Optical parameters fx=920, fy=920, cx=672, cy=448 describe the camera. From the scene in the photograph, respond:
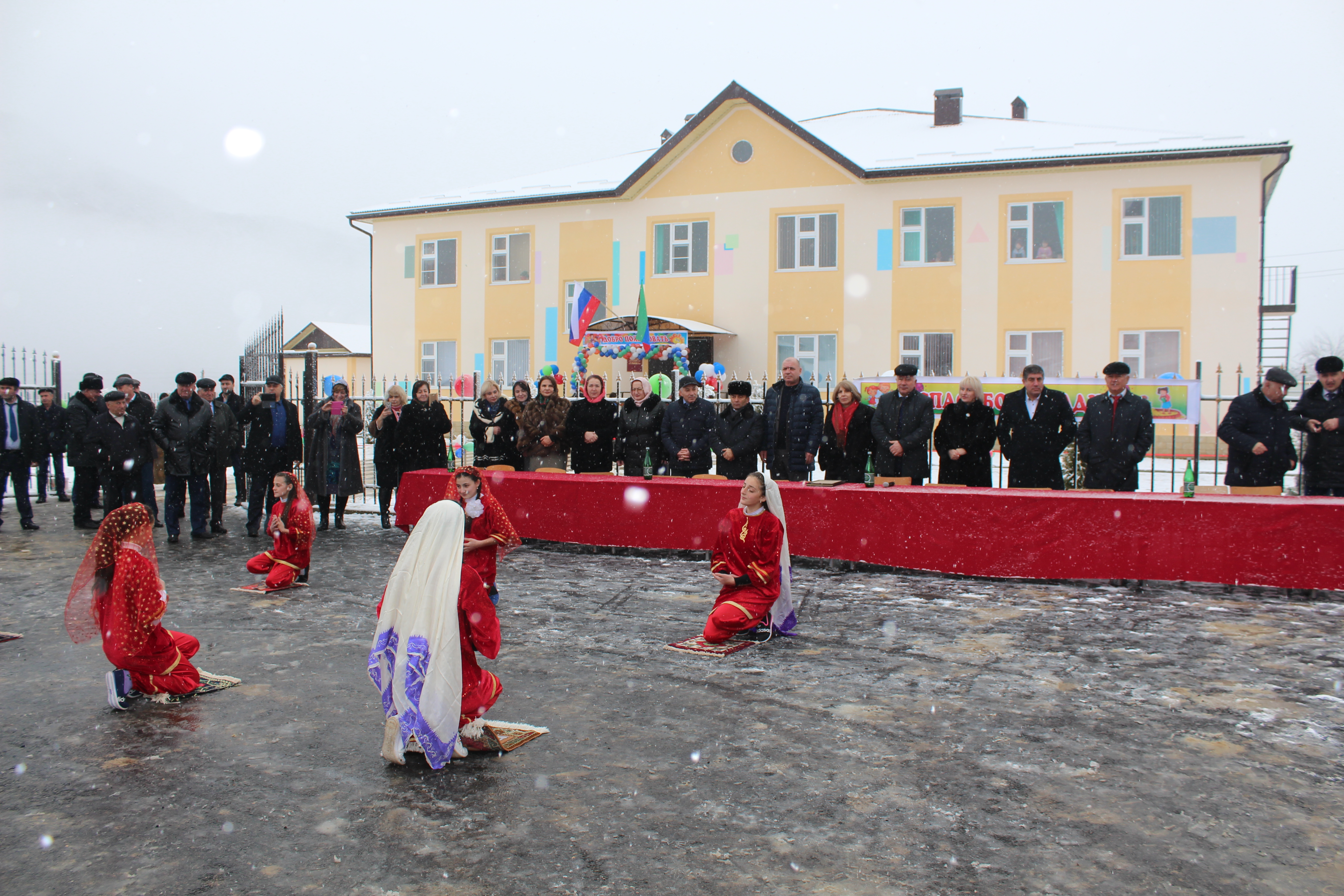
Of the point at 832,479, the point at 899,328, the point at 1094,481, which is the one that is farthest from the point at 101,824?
the point at 899,328

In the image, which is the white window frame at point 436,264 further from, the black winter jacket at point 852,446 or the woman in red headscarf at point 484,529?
the woman in red headscarf at point 484,529

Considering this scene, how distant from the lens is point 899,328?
23.8 m

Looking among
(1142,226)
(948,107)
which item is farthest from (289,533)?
(948,107)

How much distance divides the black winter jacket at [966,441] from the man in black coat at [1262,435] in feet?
7.14

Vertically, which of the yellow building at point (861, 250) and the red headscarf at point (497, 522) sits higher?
the yellow building at point (861, 250)

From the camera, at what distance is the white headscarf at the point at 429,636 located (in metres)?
4.18

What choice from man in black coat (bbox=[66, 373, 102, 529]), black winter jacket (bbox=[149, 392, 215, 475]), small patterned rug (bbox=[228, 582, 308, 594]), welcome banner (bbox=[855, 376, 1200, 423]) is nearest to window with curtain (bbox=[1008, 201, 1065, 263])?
welcome banner (bbox=[855, 376, 1200, 423])

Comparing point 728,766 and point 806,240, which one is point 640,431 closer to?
point 728,766

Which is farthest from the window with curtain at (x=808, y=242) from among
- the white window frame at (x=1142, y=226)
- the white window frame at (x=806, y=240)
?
the white window frame at (x=1142, y=226)

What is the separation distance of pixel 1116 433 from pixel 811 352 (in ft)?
51.6

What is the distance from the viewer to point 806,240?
24625 millimetres

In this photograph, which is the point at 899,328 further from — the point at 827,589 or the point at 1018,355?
the point at 827,589

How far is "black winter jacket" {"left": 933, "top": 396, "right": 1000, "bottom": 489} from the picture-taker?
31.7ft

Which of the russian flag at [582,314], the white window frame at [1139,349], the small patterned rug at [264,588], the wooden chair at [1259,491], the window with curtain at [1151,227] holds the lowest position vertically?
the small patterned rug at [264,588]
